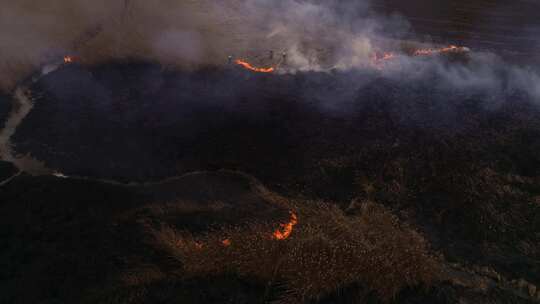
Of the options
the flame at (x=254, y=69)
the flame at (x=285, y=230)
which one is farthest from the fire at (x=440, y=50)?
the flame at (x=285, y=230)

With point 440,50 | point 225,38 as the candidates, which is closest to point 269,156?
point 225,38

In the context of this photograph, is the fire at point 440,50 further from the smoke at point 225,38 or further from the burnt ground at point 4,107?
the burnt ground at point 4,107

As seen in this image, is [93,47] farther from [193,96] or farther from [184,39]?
[193,96]

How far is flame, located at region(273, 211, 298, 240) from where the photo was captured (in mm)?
13074

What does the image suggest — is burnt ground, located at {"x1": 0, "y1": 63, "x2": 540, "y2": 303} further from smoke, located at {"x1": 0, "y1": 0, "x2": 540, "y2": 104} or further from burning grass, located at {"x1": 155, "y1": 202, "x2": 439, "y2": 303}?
smoke, located at {"x1": 0, "y1": 0, "x2": 540, "y2": 104}

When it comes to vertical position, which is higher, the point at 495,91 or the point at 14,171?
the point at 495,91

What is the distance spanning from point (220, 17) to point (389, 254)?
18.8 meters

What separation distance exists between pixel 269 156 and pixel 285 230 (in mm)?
3585

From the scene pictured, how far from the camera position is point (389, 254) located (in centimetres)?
1227

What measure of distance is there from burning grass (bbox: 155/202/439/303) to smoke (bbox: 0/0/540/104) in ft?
32.4

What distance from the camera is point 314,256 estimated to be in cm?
1191

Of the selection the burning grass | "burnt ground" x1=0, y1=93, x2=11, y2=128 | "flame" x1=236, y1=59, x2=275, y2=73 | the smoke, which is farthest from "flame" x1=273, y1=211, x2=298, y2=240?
"burnt ground" x1=0, y1=93, x2=11, y2=128

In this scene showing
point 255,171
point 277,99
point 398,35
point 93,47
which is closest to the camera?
point 255,171

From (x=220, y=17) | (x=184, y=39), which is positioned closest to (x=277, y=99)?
(x=184, y=39)
